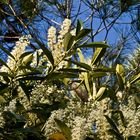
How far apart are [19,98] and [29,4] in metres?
2.01

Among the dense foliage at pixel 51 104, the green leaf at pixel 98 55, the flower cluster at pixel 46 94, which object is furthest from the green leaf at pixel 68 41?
the green leaf at pixel 98 55

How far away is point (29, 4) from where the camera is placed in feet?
10.6

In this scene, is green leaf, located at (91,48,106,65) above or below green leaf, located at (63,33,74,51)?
above

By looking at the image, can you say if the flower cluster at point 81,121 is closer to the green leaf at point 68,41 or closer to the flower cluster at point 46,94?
the flower cluster at point 46,94

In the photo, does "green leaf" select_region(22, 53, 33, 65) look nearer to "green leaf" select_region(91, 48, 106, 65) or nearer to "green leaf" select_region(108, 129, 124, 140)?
"green leaf" select_region(91, 48, 106, 65)

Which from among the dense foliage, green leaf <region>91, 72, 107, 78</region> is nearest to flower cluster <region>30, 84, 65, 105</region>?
the dense foliage

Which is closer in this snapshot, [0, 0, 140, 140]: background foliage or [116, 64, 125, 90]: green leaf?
[0, 0, 140, 140]: background foliage

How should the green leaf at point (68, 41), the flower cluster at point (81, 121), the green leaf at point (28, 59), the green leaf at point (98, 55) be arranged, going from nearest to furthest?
the flower cluster at point (81, 121)
the green leaf at point (68, 41)
the green leaf at point (28, 59)
the green leaf at point (98, 55)

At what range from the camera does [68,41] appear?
1231mm

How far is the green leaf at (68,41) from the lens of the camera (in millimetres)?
1224

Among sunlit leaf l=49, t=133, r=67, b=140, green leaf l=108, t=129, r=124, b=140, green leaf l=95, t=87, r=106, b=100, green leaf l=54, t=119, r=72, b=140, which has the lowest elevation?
green leaf l=108, t=129, r=124, b=140

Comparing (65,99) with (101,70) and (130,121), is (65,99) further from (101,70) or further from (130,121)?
(130,121)

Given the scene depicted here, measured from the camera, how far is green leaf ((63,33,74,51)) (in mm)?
1224

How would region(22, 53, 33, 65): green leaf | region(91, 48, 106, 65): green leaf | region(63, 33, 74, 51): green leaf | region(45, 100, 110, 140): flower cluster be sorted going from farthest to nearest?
1. region(91, 48, 106, 65): green leaf
2. region(22, 53, 33, 65): green leaf
3. region(63, 33, 74, 51): green leaf
4. region(45, 100, 110, 140): flower cluster
